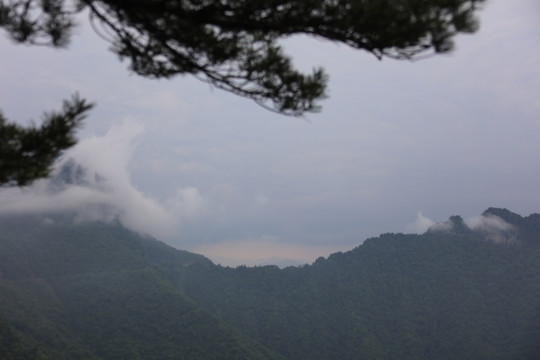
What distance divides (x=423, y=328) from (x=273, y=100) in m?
87.4

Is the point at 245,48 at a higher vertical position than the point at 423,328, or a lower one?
higher

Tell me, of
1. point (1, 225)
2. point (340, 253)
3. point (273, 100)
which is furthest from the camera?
point (340, 253)

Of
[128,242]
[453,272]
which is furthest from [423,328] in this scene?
[128,242]

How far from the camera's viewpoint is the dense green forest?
6294 centimetres

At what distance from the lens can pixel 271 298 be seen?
96.3 metres

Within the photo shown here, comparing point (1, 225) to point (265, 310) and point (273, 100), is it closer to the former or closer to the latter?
point (265, 310)

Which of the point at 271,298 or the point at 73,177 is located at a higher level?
the point at 73,177

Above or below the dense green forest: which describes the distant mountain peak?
above

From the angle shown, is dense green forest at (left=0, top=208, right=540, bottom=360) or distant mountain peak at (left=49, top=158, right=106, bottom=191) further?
distant mountain peak at (left=49, top=158, right=106, bottom=191)

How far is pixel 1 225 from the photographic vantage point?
98.2 metres

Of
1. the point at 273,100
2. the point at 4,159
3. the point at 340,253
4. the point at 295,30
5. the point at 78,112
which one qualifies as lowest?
the point at 4,159

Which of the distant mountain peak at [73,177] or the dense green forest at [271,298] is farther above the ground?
the distant mountain peak at [73,177]

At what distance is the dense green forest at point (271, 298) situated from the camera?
62938 millimetres

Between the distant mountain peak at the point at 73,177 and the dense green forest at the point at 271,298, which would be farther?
the distant mountain peak at the point at 73,177
